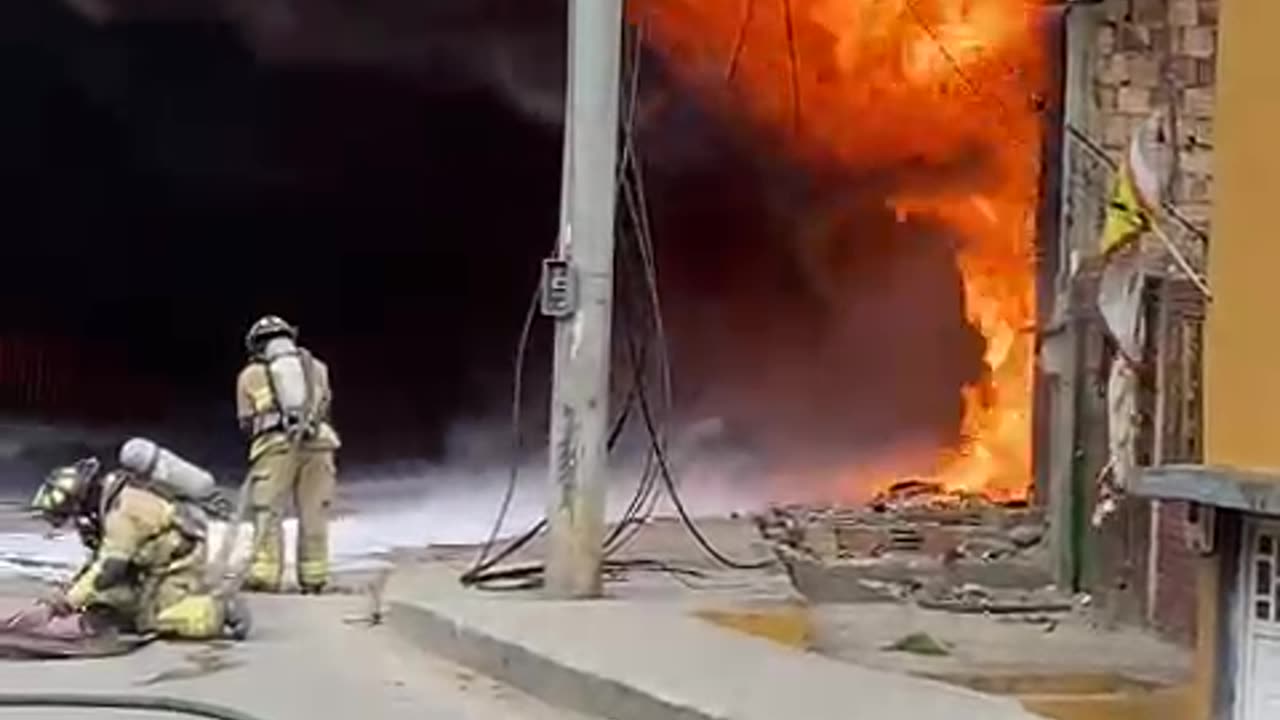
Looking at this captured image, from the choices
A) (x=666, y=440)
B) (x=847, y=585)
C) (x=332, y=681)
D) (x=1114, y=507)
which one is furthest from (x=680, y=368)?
(x=332, y=681)

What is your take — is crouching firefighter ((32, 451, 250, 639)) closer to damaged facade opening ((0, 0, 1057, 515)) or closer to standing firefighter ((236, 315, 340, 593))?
standing firefighter ((236, 315, 340, 593))

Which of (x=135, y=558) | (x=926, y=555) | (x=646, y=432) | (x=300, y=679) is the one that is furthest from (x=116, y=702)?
(x=646, y=432)

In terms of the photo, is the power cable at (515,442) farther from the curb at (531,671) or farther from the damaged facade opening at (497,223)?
the curb at (531,671)

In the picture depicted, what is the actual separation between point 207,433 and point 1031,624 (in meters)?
9.53

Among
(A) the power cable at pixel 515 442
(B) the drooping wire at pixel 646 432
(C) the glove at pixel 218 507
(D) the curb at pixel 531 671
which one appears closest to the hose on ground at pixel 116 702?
(D) the curb at pixel 531 671

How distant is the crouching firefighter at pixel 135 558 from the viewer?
432 inches

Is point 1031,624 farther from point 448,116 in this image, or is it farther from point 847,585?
point 448,116

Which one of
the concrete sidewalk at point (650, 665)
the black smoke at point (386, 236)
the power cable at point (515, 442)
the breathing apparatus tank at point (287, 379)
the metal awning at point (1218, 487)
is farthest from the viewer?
the black smoke at point (386, 236)

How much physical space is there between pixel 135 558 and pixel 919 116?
10.2m

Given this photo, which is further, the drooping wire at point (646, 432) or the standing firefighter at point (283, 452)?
the drooping wire at point (646, 432)

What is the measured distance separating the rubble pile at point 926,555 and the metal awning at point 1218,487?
215 inches

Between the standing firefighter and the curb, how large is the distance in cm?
156

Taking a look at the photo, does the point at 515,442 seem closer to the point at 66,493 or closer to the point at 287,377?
the point at 287,377

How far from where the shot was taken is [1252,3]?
22.2ft
